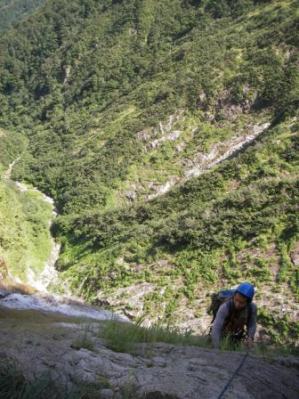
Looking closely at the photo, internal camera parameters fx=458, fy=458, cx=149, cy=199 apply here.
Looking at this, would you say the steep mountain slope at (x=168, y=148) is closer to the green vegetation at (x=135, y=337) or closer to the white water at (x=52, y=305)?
the white water at (x=52, y=305)

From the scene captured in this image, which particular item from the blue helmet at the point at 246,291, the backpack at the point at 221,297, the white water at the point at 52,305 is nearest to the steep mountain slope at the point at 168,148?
the white water at the point at 52,305

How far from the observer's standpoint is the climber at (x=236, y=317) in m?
6.88

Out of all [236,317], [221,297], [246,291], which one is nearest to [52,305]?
[221,297]

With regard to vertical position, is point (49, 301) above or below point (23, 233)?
below

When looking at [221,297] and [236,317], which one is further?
[221,297]

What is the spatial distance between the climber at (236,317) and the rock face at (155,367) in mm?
433

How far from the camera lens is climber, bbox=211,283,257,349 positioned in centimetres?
688

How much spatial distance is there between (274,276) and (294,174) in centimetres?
1359

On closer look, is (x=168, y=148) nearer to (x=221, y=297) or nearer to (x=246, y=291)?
(x=221, y=297)

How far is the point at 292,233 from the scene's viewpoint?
29.8 metres

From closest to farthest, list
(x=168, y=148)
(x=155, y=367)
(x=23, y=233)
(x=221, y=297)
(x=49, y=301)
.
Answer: (x=155, y=367) < (x=221, y=297) < (x=49, y=301) < (x=23, y=233) < (x=168, y=148)

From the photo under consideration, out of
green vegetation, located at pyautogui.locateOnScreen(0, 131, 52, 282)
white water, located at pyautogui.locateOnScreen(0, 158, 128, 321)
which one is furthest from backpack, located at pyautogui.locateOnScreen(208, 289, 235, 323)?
green vegetation, located at pyautogui.locateOnScreen(0, 131, 52, 282)

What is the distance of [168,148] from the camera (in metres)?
57.4

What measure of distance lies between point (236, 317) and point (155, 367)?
1.95m
